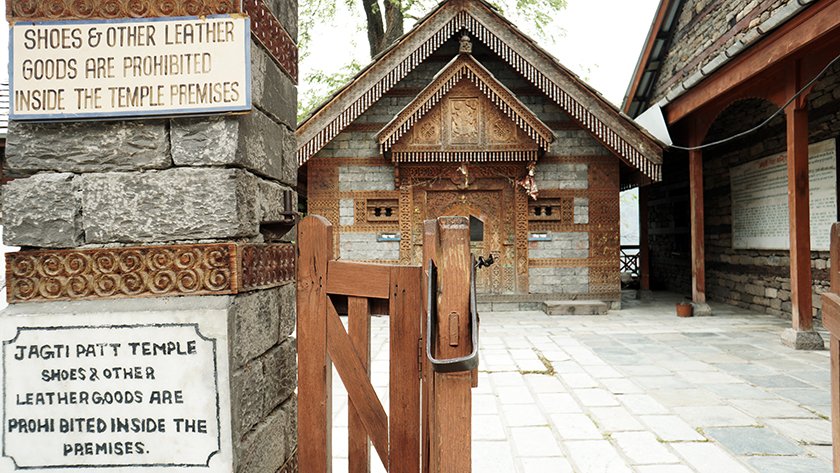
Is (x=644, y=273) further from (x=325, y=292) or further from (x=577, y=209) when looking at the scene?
(x=325, y=292)

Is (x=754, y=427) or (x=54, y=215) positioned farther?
(x=754, y=427)

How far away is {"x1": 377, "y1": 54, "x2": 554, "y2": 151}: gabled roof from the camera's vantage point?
28.9 ft

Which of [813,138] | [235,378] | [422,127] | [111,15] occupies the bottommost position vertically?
[235,378]

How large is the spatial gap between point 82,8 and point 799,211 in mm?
7837

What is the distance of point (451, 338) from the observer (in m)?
1.27

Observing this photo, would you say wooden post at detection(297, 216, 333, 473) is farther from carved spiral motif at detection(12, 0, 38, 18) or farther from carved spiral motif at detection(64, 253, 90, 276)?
carved spiral motif at detection(12, 0, 38, 18)

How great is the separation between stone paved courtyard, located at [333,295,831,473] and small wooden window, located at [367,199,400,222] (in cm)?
336

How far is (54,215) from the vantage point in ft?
5.21

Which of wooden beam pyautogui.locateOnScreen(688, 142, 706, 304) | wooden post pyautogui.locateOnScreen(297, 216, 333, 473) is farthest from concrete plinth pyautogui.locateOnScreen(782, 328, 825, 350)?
wooden post pyautogui.locateOnScreen(297, 216, 333, 473)

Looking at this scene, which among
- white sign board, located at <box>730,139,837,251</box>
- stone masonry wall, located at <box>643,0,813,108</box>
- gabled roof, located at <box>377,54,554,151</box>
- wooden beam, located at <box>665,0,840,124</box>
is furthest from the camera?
gabled roof, located at <box>377,54,554,151</box>

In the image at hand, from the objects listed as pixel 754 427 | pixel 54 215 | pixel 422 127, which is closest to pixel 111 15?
pixel 54 215

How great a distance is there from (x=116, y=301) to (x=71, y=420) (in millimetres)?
410

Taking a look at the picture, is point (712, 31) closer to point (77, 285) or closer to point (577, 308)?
point (577, 308)

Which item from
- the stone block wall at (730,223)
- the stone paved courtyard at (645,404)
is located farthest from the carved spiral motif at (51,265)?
the stone block wall at (730,223)
